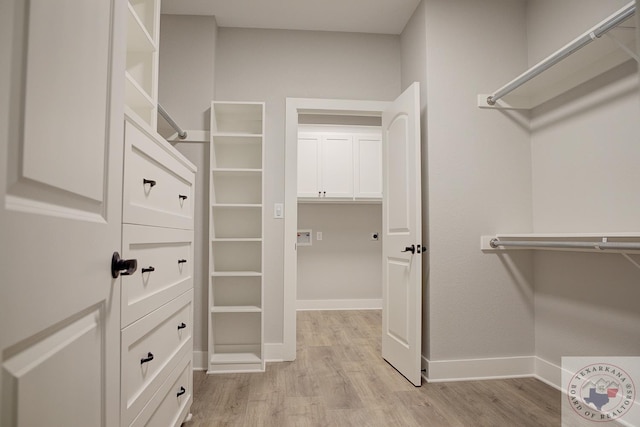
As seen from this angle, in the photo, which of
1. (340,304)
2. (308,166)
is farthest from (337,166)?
(340,304)

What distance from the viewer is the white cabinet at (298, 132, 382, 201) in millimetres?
4742

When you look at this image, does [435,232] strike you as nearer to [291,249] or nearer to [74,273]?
[291,249]

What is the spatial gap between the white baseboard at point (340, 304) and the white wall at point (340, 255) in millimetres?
14

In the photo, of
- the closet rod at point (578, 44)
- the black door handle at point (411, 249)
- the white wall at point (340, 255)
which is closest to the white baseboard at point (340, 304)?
the white wall at point (340, 255)

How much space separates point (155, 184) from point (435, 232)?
1.84 m

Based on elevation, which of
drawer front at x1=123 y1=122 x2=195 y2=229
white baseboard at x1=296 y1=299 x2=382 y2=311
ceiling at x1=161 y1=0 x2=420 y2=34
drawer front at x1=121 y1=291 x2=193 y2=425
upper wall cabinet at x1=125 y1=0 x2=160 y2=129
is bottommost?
white baseboard at x1=296 y1=299 x2=382 y2=311

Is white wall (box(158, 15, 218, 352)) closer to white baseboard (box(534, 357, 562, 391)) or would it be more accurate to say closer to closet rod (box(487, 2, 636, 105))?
closet rod (box(487, 2, 636, 105))

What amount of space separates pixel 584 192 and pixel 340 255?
336 centimetres

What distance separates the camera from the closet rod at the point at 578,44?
58.4 inches

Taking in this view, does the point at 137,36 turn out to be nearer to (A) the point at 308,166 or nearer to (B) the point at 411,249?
(B) the point at 411,249

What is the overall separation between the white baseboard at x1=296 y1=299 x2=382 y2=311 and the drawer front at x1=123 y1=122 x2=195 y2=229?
346 centimetres

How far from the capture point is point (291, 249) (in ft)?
9.44

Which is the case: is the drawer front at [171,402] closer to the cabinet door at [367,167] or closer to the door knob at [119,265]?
the door knob at [119,265]

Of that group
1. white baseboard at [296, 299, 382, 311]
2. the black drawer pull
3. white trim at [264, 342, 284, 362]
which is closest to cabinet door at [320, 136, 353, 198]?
white baseboard at [296, 299, 382, 311]
